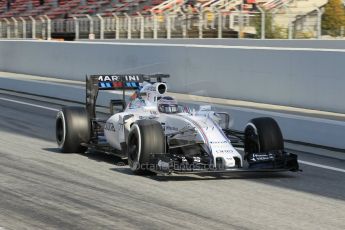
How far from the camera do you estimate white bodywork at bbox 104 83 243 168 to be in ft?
29.0

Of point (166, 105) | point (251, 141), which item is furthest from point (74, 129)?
point (251, 141)

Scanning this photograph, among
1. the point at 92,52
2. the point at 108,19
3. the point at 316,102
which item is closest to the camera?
the point at 316,102

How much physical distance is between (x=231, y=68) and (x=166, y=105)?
7.23 m

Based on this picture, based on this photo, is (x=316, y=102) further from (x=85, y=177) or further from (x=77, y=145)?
(x=85, y=177)

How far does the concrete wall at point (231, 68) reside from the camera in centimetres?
1427

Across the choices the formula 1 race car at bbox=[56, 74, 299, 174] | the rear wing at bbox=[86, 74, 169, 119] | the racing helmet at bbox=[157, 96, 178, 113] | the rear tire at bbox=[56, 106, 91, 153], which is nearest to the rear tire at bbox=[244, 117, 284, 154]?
the formula 1 race car at bbox=[56, 74, 299, 174]

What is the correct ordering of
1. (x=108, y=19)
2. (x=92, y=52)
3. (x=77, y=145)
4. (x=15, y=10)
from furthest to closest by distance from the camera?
1. (x=15, y=10)
2. (x=108, y=19)
3. (x=92, y=52)
4. (x=77, y=145)

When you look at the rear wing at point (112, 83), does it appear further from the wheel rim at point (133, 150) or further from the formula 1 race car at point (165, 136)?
the wheel rim at point (133, 150)

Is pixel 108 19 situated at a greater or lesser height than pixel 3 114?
greater

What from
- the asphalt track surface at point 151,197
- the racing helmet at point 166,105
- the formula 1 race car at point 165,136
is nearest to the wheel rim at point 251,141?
the formula 1 race car at point 165,136

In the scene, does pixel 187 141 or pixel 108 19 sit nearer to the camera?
pixel 187 141

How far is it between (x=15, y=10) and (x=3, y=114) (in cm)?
3518

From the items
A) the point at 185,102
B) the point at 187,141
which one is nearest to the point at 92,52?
the point at 185,102

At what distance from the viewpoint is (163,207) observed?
24.1 feet
